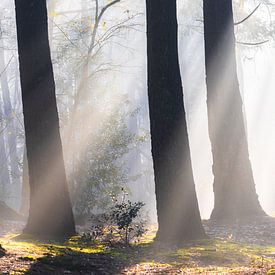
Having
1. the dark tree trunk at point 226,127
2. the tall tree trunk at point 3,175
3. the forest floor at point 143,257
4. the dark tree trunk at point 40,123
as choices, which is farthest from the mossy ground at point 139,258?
the tall tree trunk at point 3,175

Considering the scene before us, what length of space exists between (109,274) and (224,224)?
6.15 m

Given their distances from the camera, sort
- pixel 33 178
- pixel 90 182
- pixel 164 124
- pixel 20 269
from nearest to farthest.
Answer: pixel 20 269 → pixel 164 124 → pixel 33 178 → pixel 90 182

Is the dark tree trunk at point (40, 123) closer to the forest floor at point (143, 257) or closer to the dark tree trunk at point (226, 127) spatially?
the forest floor at point (143, 257)

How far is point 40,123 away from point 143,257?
10.2 ft

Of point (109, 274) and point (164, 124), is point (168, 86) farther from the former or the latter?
point (109, 274)

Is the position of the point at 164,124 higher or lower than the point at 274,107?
lower

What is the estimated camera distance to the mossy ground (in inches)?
240

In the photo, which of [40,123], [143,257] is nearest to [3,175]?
[40,123]

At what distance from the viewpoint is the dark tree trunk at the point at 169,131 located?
912 centimetres

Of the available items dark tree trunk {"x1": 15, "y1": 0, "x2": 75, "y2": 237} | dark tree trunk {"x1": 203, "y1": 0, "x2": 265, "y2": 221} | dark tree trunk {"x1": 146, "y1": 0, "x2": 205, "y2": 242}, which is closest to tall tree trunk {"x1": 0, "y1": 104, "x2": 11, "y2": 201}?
dark tree trunk {"x1": 203, "y1": 0, "x2": 265, "y2": 221}

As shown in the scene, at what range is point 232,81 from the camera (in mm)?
12656

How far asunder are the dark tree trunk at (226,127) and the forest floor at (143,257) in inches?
76.3

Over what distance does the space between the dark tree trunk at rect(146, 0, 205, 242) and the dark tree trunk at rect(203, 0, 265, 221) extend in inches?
131

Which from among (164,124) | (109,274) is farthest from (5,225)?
(109,274)
